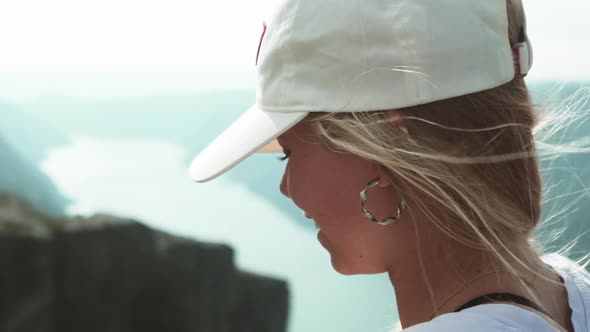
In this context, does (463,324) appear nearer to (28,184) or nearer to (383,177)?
(383,177)

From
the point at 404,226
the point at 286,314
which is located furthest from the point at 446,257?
the point at 286,314

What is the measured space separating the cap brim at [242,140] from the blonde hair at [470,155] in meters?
0.03

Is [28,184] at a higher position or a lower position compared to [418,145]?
lower

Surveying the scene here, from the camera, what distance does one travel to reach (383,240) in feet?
1.69

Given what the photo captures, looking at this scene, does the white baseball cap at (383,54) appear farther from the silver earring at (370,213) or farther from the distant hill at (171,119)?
the distant hill at (171,119)

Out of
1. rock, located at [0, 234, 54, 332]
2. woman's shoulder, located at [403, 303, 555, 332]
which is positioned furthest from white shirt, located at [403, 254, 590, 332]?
rock, located at [0, 234, 54, 332]

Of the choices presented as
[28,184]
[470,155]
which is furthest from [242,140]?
[28,184]

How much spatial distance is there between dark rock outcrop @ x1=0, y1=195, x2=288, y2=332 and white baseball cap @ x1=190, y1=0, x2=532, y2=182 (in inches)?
69.1

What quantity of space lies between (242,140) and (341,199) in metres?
0.09

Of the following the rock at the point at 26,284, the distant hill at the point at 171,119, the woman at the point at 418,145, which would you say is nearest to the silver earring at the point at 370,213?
the woman at the point at 418,145

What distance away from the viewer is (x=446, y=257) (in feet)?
1.65

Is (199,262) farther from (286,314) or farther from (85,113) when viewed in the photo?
(85,113)

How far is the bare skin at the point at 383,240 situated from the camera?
0.49m

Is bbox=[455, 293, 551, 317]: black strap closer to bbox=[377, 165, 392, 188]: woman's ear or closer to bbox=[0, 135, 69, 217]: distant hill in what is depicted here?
bbox=[377, 165, 392, 188]: woman's ear
